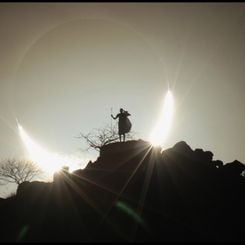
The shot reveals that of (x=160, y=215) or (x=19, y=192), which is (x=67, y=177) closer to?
(x=19, y=192)

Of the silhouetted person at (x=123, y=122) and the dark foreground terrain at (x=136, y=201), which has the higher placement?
the silhouetted person at (x=123, y=122)

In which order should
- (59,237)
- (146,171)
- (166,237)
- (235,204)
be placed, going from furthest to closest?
(146,171)
(235,204)
(59,237)
(166,237)

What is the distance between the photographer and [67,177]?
88.1ft

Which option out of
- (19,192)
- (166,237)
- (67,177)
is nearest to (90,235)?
(166,237)

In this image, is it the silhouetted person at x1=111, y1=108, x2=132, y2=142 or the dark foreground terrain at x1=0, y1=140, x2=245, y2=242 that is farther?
the silhouetted person at x1=111, y1=108, x2=132, y2=142

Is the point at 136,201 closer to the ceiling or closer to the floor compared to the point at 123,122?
closer to the floor

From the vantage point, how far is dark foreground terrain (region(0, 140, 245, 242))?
19719 mm

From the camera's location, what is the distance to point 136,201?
73.6 ft

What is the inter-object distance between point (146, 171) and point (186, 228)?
21.6 feet

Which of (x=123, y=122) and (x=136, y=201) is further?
(x=123, y=122)

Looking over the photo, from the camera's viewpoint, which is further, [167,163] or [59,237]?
[167,163]

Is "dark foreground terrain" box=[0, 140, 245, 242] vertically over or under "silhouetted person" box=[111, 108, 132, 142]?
under

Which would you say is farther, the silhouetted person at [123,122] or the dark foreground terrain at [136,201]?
the silhouetted person at [123,122]

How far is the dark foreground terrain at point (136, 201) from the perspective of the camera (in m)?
19.7
